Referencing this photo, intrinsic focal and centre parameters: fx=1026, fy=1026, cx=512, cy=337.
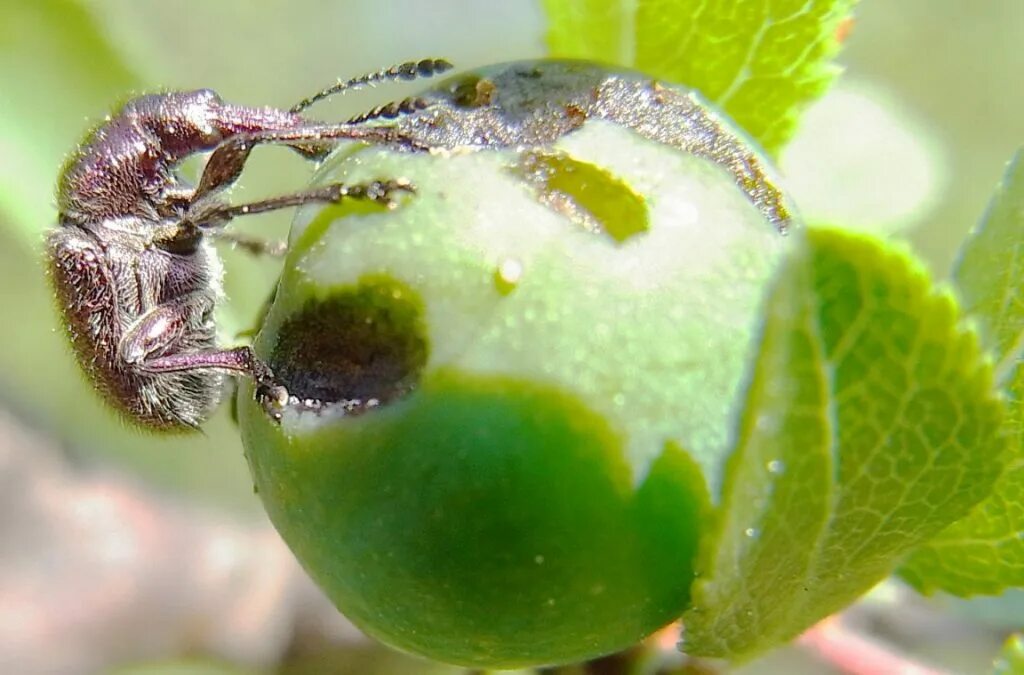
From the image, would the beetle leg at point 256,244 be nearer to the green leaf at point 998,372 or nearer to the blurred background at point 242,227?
the blurred background at point 242,227

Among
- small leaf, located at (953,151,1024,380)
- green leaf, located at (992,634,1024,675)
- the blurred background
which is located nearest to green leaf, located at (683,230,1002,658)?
green leaf, located at (992,634,1024,675)

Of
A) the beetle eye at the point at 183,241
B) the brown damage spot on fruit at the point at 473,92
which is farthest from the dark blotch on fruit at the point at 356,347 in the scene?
the beetle eye at the point at 183,241

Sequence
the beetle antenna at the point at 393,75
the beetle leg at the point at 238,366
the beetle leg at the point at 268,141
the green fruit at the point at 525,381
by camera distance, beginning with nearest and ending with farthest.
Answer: the green fruit at the point at 525,381, the beetle leg at the point at 238,366, the beetle leg at the point at 268,141, the beetle antenna at the point at 393,75

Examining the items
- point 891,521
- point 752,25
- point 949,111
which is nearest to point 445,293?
point 891,521

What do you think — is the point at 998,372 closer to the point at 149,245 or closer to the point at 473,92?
the point at 473,92

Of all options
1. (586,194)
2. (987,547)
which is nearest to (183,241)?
(586,194)
